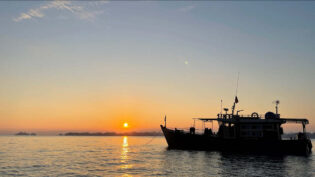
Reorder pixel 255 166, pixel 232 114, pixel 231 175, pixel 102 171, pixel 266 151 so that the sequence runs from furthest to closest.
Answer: pixel 232 114
pixel 266 151
pixel 255 166
pixel 102 171
pixel 231 175

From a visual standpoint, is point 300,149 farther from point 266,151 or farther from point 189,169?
point 189,169

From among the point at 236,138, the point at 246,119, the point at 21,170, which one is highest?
the point at 246,119

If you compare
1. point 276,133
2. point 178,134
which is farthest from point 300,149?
point 178,134

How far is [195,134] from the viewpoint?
200 ft

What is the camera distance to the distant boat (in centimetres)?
5581

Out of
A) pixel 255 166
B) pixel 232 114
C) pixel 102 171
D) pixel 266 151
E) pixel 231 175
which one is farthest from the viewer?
pixel 232 114

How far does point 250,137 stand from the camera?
57.3 meters

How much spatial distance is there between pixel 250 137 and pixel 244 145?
2.23 m

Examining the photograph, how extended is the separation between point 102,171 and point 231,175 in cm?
1645

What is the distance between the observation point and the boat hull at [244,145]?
55.6 m

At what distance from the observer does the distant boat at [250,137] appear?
5581 cm

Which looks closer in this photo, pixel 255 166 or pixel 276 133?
pixel 255 166

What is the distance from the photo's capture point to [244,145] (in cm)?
5666

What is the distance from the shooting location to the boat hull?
55.6m
